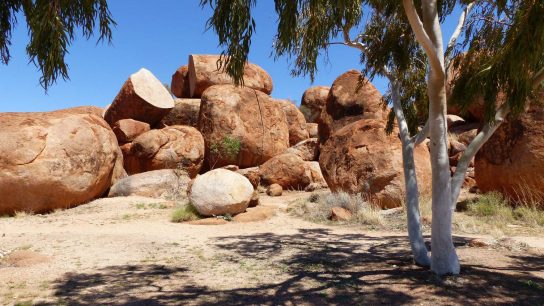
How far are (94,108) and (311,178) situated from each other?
1257cm

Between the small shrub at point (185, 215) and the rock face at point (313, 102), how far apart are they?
2024cm

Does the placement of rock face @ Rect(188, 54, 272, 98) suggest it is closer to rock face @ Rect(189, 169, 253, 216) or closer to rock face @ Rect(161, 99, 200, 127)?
rock face @ Rect(161, 99, 200, 127)

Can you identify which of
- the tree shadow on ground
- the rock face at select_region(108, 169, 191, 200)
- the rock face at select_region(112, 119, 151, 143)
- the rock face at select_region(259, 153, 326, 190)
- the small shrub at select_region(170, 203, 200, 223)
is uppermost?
the rock face at select_region(112, 119, 151, 143)

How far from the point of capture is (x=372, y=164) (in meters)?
12.4

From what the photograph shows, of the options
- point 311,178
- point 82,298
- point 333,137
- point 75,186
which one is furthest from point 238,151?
point 82,298

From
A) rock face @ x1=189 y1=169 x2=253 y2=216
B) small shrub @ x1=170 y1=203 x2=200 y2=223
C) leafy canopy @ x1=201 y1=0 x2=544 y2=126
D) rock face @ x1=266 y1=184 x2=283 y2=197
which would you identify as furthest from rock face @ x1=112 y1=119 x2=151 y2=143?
leafy canopy @ x1=201 y1=0 x2=544 y2=126

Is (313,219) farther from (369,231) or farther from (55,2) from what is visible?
(55,2)

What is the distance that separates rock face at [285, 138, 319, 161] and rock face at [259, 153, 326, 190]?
321cm

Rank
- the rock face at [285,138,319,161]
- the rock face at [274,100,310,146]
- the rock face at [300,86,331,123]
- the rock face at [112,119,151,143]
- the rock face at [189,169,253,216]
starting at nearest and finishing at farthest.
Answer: the rock face at [189,169,253,216] → the rock face at [112,119,151,143] → the rock face at [285,138,319,161] → the rock face at [274,100,310,146] → the rock face at [300,86,331,123]

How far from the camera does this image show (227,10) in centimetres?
488

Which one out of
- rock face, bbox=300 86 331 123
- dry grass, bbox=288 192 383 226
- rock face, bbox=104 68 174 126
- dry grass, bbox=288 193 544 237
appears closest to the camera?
dry grass, bbox=288 193 544 237

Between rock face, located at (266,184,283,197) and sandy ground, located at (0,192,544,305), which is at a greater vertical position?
rock face, located at (266,184,283,197)

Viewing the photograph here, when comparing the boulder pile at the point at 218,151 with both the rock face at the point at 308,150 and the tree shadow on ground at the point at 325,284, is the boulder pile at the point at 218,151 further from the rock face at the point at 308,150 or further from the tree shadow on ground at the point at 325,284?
the tree shadow on ground at the point at 325,284

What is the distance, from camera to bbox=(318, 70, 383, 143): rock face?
1916 cm
